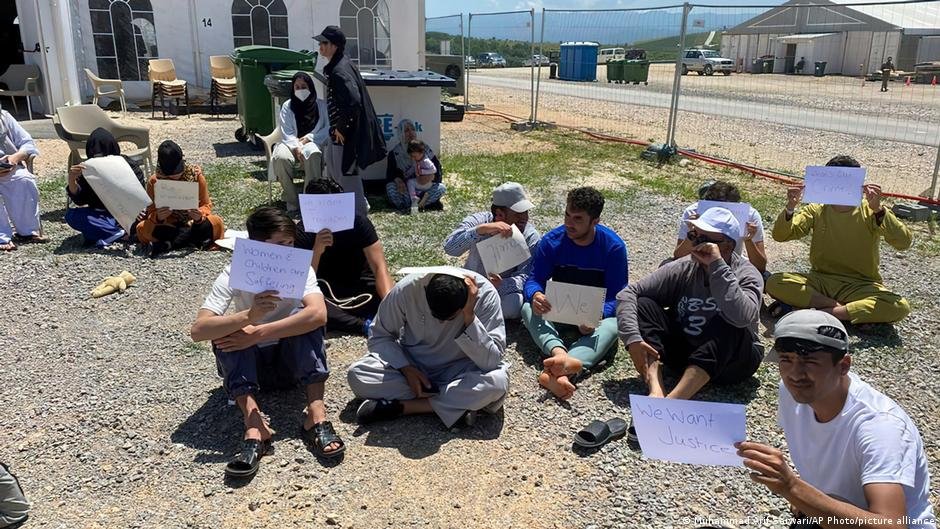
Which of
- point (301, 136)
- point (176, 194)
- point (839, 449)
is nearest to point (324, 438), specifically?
point (839, 449)

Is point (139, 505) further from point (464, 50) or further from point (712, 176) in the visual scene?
point (464, 50)

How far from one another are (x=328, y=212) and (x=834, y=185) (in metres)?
3.40

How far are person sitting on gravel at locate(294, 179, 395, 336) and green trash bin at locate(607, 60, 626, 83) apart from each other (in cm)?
2434

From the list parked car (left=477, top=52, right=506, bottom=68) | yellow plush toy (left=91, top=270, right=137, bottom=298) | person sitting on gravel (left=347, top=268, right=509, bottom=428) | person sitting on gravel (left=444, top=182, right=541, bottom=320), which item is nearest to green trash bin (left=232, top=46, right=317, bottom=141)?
yellow plush toy (left=91, top=270, right=137, bottom=298)

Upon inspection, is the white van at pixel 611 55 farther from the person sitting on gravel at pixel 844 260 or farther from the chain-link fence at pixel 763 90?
the person sitting on gravel at pixel 844 260

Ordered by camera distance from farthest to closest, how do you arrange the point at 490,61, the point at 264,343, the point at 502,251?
the point at 490,61 → the point at 502,251 → the point at 264,343

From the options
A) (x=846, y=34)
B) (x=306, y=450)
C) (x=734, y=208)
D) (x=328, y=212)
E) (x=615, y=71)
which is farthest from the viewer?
(x=615, y=71)

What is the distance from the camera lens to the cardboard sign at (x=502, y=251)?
477 centimetres

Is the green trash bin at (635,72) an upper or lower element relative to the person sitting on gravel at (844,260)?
upper

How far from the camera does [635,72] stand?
27.0 metres

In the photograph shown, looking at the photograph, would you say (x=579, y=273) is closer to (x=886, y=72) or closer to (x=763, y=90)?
(x=886, y=72)

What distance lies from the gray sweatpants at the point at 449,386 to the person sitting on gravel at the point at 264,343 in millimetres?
224

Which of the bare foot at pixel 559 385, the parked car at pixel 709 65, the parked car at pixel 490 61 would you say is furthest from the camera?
the parked car at pixel 490 61

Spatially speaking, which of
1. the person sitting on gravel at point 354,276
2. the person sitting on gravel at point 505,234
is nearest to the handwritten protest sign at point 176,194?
the person sitting on gravel at point 354,276
